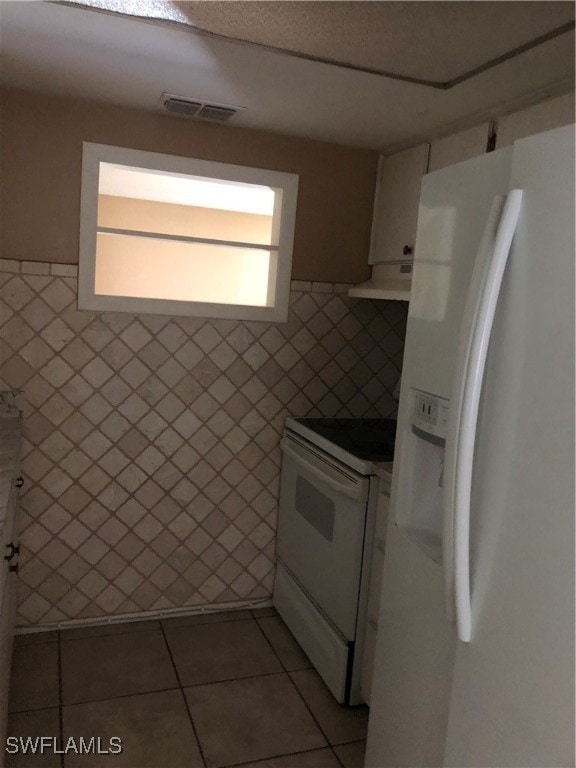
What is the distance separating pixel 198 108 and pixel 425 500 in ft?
5.33

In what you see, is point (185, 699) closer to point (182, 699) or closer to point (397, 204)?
point (182, 699)

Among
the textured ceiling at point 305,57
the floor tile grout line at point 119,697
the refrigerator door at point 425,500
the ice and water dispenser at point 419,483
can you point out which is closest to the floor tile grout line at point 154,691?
the floor tile grout line at point 119,697

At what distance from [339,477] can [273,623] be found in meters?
0.95

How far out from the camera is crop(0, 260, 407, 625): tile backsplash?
2422 mm

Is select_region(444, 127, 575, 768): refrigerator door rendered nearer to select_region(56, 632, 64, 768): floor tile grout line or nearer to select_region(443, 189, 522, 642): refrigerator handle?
select_region(443, 189, 522, 642): refrigerator handle

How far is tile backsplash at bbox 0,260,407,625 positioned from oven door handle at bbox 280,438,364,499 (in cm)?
13

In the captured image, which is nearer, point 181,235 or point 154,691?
point 154,691

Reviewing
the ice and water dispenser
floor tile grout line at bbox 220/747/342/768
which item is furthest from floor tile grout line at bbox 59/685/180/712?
the ice and water dispenser

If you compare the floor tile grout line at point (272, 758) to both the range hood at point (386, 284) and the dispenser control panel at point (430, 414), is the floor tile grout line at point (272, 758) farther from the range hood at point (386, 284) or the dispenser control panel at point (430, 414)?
the range hood at point (386, 284)

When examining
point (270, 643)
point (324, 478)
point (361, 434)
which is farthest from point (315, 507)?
point (270, 643)

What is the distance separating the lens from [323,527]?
2.37 m

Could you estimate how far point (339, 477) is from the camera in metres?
2.20

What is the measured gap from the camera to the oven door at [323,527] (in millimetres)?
2133

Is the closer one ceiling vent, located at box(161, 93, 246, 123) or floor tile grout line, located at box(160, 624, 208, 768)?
floor tile grout line, located at box(160, 624, 208, 768)
